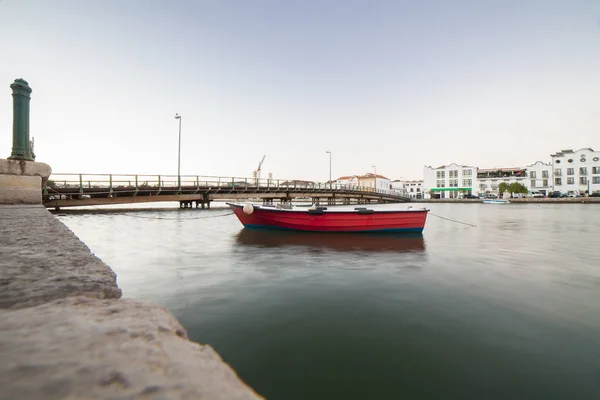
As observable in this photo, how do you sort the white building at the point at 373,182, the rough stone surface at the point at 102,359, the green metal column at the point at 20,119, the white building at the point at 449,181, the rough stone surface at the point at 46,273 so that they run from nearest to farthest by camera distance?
the rough stone surface at the point at 102,359 → the rough stone surface at the point at 46,273 → the green metal column at the point at 20,119 → the white building at the point at 449,181 → the white building at the point at 373,182

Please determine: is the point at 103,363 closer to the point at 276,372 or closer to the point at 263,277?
the point at 276,372

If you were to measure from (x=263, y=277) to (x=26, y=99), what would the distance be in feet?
33.7

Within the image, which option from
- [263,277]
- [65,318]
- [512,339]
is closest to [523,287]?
[512,339]

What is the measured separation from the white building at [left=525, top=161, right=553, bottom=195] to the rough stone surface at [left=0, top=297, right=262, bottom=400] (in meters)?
98.1

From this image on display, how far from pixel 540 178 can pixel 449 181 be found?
21157 mm

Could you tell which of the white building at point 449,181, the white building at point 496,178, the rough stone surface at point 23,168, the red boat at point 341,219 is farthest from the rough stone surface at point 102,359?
the white building at point 496,178

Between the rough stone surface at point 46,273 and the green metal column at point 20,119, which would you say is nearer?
the rough stone surface at point 46,273

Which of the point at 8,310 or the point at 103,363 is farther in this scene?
the point at 8,310

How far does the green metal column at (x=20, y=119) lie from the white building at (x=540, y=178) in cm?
9729

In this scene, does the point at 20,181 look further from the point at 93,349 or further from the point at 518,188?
the point at 518,188

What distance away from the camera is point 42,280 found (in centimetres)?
208

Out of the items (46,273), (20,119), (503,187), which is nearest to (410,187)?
(503,187)

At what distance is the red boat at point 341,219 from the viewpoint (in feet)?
43.0

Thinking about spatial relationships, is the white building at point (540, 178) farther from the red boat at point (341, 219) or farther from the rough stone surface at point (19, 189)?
the rough stone surface at point (19, 189)
